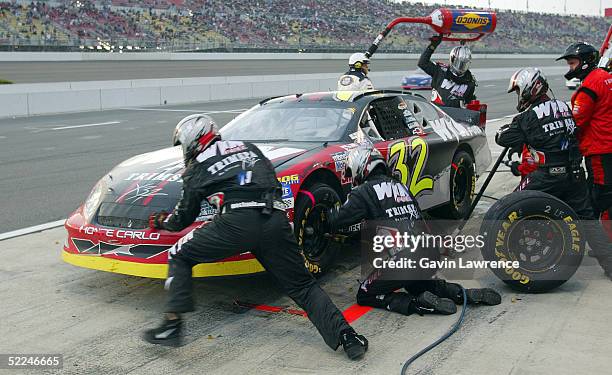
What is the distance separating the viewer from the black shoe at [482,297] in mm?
5191

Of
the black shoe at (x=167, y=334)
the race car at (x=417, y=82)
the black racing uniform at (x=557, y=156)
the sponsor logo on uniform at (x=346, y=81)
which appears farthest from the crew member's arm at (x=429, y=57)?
the race car at (x=417, y=82)

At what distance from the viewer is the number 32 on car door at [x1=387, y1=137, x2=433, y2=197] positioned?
6663mm

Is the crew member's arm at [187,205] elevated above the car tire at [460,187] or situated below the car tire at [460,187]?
above

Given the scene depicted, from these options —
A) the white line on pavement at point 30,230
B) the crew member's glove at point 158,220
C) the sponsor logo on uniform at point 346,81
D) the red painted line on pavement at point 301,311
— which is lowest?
the white line on pavement at point 30,230

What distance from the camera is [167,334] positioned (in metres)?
4.25

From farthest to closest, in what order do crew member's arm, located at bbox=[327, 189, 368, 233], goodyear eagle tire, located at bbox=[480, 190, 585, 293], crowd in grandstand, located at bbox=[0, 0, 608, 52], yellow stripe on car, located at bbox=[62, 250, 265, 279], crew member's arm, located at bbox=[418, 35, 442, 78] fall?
crowd in grandstand, located at bbox=[0, 0, 608, 52] < crew member's arm, located at bbox=[418, 35, 442, 78] < goodyear eagle tire, located at bbox=[480, 190, 585, 293] < yellow stripe on car, located at bbox=[62, 250, 265, 279] < crew member's arm, located at bbox=[327, 189, 368, 233]

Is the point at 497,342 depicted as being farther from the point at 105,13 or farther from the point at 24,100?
the point at 105,13

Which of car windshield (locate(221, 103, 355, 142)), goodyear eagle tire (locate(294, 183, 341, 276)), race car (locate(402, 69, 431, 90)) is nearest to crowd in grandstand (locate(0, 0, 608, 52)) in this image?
race car (locate(402, 69, 431, 90))

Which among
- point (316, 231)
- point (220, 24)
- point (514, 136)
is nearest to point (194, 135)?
point (316, 231)

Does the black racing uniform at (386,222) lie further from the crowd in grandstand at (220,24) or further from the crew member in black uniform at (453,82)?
the crowd in grandstand at (220,24)

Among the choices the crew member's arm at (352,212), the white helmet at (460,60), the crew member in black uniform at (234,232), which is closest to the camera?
the crew member in black uniform at (234,232)

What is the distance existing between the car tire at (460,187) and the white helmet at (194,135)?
3.76 meters

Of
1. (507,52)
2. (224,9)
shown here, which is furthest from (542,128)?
(507,52)

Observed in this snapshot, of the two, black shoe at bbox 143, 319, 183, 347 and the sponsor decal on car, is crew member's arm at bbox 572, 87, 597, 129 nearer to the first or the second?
the sponsor decal on car
